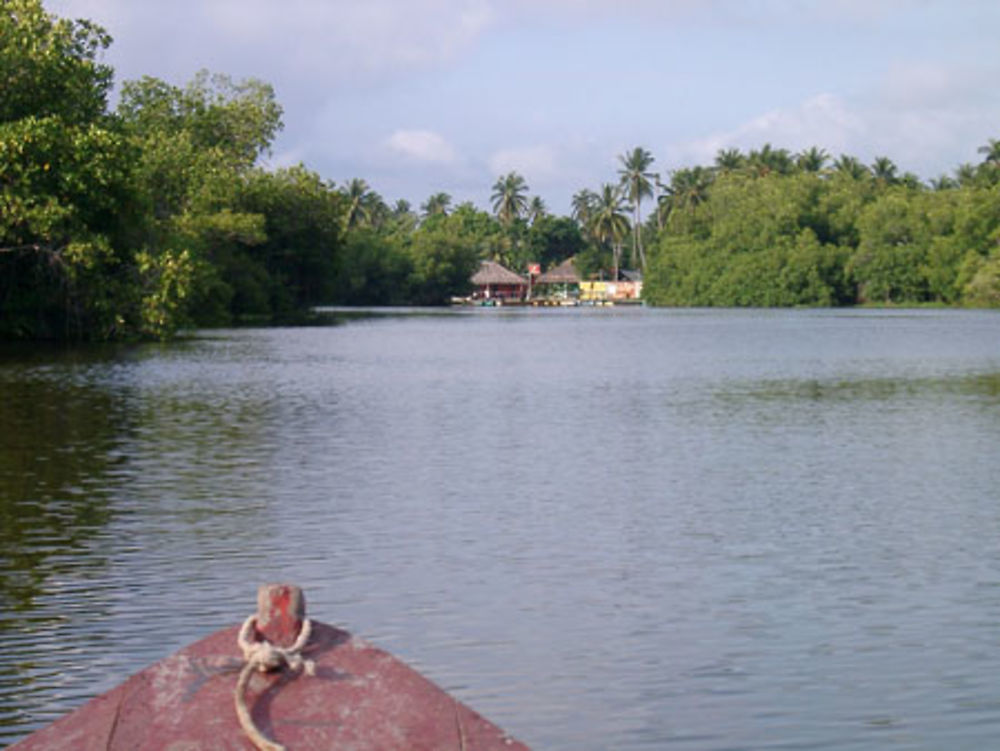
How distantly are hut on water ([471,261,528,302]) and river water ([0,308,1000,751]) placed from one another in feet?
492

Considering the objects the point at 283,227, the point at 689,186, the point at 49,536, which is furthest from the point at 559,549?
the point at 689,186

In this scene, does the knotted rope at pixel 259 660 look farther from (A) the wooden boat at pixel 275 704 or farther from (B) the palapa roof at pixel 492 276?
(B) the palapa roof at pixel 492 276

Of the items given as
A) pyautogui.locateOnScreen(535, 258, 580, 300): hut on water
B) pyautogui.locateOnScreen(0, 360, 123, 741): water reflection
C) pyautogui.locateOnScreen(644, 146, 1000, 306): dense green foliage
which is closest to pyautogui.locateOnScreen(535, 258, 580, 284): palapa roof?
pyautogui.locateOnScreen(535, 258, 580, 300): hut on water

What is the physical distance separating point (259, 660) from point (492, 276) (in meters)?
181

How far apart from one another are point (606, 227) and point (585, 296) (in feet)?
33.4

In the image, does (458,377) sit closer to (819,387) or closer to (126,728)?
(819,387)

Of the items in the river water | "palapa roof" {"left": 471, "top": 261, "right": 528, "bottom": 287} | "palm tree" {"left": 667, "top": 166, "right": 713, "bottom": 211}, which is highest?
"palm tree" {"left": 667, "top": 166, "right": 713, "bottom": 211}

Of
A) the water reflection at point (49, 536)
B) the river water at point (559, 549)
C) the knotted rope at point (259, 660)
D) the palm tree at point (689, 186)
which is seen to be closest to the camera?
the knotted rope at point (259, 660)

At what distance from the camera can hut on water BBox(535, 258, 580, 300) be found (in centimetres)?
19562

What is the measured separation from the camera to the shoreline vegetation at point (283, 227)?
49656 mm

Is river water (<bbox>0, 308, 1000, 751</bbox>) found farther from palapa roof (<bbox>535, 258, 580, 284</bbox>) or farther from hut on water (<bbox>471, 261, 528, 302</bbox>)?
palapa roof (<bbox>535, 258, 580, 284</bbox>)

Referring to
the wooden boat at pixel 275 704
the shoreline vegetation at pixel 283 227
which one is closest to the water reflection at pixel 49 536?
the wooden boat at pixel 275 704

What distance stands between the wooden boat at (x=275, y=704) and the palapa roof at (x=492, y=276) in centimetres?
17850

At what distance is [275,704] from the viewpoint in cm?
522
